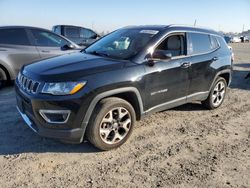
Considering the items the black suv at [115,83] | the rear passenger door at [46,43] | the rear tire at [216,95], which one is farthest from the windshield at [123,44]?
the rear passenger door at [46,43]

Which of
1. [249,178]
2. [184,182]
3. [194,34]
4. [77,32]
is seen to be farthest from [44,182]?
[77,32]

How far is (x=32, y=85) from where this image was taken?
373 centimetres

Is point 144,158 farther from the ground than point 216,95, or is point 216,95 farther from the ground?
point 216,95

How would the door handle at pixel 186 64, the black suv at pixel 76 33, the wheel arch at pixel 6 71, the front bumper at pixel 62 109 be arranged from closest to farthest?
the front bumper at pixel 62 109
the door handle at pixel 186 64
the wheel arch at pixel 6 71
the black suv at pixel 76 33

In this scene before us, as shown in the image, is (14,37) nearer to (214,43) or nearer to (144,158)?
(214,43)

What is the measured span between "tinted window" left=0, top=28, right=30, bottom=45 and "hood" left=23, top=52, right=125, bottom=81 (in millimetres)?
3565

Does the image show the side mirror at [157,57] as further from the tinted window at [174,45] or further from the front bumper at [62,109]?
the front bumper at [62,109]

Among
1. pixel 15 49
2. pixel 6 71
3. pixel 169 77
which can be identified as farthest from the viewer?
pixel 15 49

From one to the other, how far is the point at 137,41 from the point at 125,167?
2065 mm

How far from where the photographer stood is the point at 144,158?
386 centimetres

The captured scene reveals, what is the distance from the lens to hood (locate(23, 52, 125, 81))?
3631 mm

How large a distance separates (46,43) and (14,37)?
84cm

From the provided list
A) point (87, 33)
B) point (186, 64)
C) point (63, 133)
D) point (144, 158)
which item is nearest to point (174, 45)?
point (186, 64)

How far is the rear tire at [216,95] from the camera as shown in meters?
5.84
